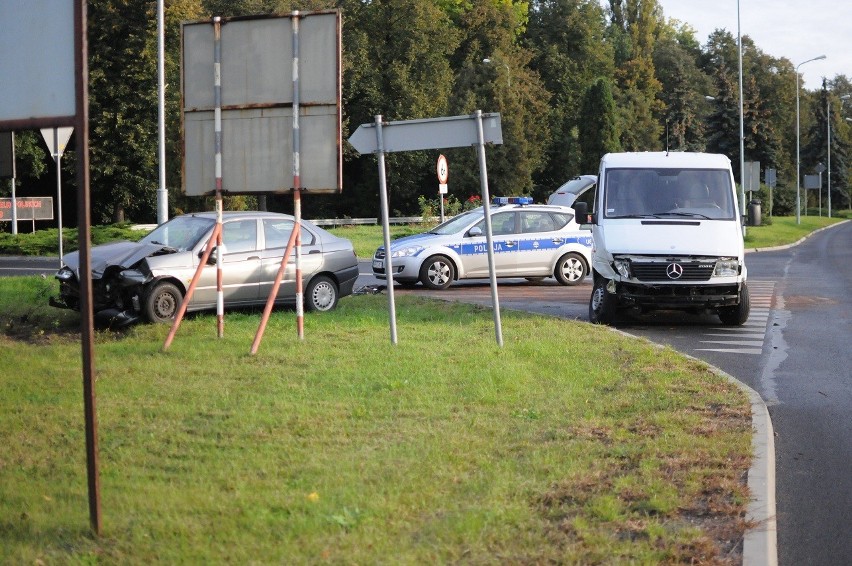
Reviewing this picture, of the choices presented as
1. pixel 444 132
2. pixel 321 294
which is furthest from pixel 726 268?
pixel 321 294

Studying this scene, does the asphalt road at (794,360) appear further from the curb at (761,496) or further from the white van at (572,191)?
the white van at (572,191)

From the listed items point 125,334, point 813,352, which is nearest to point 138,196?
point 125,334

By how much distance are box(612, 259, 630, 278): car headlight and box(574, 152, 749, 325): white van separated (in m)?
0.01

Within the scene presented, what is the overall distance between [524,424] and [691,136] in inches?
3547

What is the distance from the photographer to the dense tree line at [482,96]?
163ft

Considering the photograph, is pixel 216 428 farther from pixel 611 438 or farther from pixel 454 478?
pixel 611 438

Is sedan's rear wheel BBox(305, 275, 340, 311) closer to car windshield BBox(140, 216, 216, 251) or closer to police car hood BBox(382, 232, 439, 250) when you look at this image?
car windshield BBox(140, 216, 216, 251)

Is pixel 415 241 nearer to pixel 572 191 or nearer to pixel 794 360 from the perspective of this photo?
pixel 794 360

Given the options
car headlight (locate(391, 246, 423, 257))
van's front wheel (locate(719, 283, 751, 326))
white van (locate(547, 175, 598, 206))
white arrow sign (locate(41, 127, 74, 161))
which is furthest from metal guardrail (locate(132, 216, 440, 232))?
van's front wheel (locate(719, 283, 751, 326))

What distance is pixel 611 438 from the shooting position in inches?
306

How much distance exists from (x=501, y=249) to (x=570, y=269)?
5.61ft

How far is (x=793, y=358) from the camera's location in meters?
12.8

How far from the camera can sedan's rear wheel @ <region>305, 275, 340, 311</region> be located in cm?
1622

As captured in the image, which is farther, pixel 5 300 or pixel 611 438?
pixel 5 300
